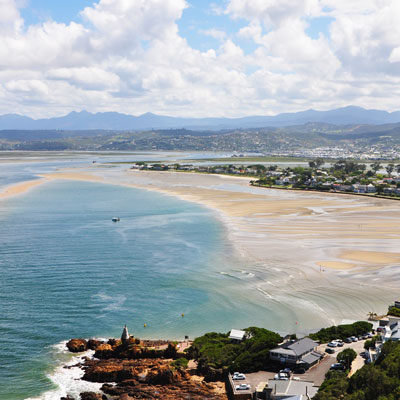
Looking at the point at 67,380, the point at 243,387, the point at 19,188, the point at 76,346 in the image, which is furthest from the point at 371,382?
the point at 19,188

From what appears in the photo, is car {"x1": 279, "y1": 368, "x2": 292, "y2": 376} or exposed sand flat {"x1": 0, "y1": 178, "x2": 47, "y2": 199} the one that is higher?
exposed sand flat {"x1": 0, "y1": 178, "x2": 47, "y2": 199}

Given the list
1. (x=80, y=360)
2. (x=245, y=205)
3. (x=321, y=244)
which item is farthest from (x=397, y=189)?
(x=80, y=360)

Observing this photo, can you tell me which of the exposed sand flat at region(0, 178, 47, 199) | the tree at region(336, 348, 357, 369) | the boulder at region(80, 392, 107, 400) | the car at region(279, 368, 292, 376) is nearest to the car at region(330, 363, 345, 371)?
the tree at region(336, 348, 357, 369)

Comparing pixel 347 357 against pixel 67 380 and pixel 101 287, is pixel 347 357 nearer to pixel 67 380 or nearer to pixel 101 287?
pixel 67 380

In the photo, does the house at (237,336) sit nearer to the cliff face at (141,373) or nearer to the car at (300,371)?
the cliff face at (141,373)

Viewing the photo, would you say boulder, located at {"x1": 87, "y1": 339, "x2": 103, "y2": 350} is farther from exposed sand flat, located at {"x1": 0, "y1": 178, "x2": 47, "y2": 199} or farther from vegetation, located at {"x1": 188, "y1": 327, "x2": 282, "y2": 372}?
exposed sand flat, located at {"x1": 0, "y1": 178, "x2": 47, "y2": 199}

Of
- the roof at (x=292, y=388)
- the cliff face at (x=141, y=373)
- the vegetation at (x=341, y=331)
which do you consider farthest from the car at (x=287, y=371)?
the vegetation at (x=341, y=331)
